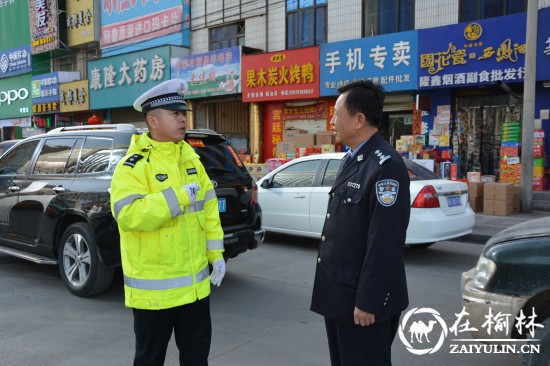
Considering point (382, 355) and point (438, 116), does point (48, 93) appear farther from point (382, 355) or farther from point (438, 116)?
point (382, 355)

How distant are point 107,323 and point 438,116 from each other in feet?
35.1

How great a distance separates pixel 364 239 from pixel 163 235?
1.07m

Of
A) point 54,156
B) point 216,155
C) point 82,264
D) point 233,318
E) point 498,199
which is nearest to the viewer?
point 233,318

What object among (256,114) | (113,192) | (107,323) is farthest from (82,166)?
(256,114)

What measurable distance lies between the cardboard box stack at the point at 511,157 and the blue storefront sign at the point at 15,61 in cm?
2323

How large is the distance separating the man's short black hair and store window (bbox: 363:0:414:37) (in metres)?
11.9

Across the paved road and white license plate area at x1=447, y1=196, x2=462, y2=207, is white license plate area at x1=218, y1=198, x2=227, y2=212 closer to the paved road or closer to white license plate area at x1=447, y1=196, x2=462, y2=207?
the paved road

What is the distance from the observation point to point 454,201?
22.7ft

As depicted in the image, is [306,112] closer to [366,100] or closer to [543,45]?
[543,45]

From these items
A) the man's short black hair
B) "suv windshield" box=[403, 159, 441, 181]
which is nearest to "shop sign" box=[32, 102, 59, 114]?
"suv windshield" box=[403, 159, 441, 181]

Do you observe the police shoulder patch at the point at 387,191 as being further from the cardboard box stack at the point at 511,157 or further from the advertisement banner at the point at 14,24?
the advertisement banner at the point at 14,24

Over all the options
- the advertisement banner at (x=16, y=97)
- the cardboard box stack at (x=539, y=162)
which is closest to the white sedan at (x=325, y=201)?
the cardboard box stack at (x=539, y=162)

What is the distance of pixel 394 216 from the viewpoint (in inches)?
85.8

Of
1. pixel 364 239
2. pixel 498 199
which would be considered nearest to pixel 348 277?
pixel 364 239
